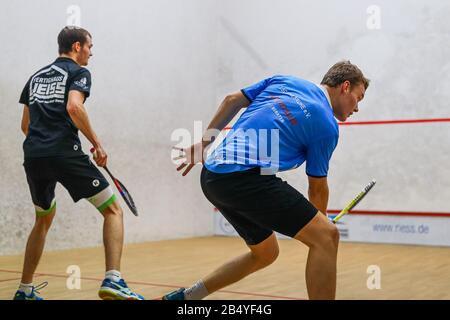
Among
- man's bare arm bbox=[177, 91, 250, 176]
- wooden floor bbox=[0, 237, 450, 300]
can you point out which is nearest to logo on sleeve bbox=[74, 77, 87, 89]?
man's bare arm bbox=[177, 91, 250, 176]

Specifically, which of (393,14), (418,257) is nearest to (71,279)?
(418,257)

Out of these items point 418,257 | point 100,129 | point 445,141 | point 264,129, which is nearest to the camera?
point 264,129

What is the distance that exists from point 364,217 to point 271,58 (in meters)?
1.81

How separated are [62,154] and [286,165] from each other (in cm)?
94

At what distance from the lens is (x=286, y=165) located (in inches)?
63.2

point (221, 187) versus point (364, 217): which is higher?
point (221, 187)

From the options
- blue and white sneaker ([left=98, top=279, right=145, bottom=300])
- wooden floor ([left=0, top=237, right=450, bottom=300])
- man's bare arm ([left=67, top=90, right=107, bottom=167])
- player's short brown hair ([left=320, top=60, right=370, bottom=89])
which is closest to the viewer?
player's short brown hair ([left=320, top=60, right=370, bottom=89])

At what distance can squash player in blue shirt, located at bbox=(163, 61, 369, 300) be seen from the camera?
1555mm

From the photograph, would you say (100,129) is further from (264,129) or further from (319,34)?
(264,129)

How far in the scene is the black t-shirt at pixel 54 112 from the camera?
86.2 inches

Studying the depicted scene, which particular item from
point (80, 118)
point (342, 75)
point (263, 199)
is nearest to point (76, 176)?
point (80, 118)

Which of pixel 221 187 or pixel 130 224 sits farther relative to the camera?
pixel 130 224

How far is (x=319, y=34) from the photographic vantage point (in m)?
5.72

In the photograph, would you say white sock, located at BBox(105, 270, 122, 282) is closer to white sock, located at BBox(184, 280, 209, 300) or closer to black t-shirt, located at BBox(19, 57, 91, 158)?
white sock, located at BBox(184, 280, 209, 300)
